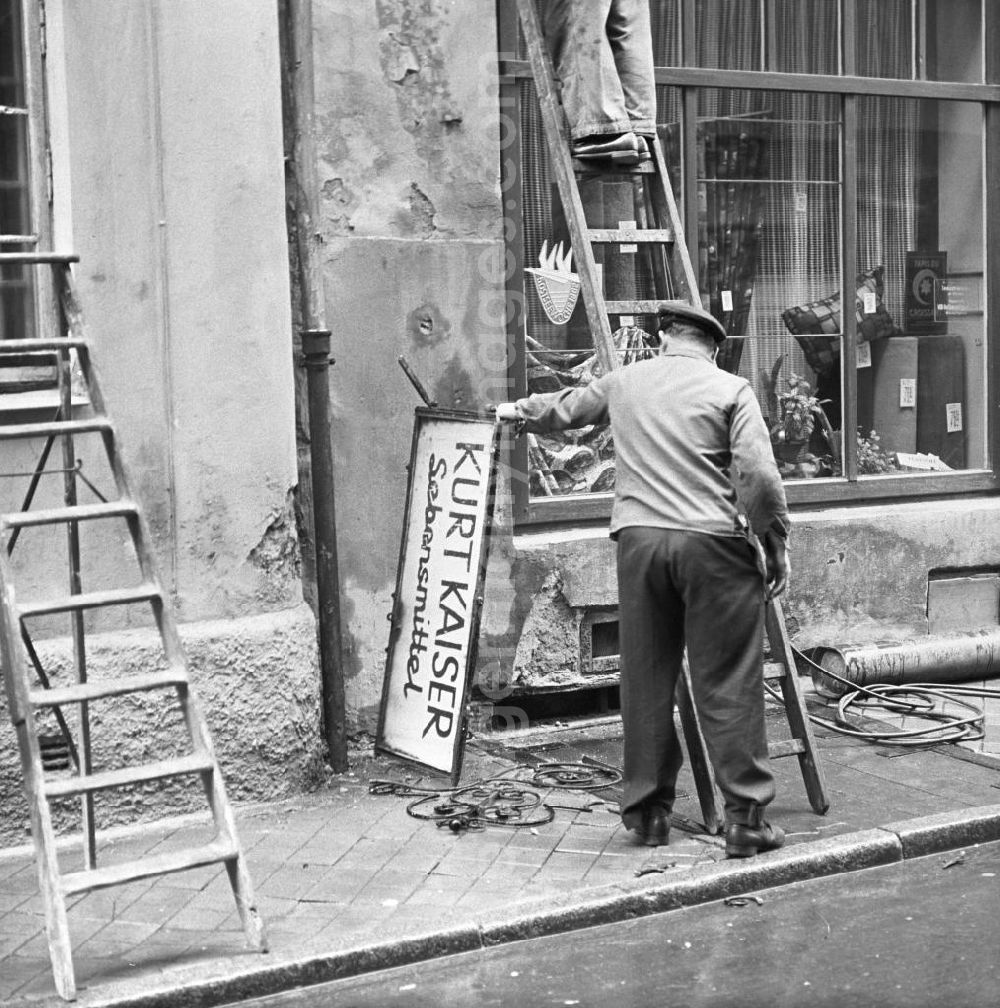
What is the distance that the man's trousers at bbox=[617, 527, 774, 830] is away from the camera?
637cm

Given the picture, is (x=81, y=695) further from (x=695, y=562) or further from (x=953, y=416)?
(x=953, y=416)

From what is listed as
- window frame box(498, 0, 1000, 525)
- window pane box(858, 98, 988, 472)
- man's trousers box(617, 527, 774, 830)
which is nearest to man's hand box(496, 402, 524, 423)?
man's trousers box(617, 527, 774, 830)

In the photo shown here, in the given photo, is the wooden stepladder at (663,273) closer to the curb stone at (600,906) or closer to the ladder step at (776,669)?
the ladder step at (776,669)

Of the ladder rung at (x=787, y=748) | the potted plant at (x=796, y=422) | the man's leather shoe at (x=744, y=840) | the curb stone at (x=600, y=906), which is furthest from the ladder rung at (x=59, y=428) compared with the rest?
the potted plant at (x=796, y=422)

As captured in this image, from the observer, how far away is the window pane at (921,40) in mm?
9945

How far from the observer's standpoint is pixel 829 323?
9992 mm

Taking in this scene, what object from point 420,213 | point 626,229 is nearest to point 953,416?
point 626,229

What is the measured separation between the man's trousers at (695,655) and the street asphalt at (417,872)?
0.32 meters

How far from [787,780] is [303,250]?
10.8ft

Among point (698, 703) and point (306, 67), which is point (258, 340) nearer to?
point (306, 67)

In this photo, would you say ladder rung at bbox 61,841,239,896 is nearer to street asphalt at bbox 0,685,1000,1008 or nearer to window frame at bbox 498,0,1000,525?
street asphalt at bbox 0,685,1000,1008

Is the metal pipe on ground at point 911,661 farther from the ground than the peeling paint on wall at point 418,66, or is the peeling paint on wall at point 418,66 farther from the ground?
the peeling paint on wall at point 418,66

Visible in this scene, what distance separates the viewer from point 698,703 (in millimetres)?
6461

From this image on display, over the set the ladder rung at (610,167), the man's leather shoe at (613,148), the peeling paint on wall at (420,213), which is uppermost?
the man's leather shoe at (613,148)
